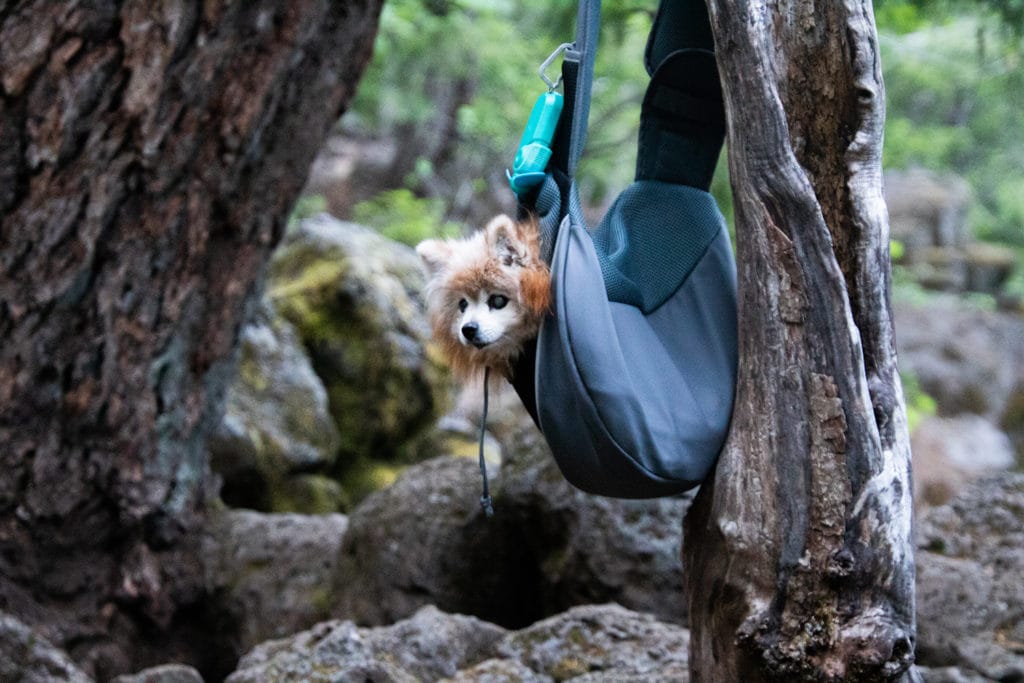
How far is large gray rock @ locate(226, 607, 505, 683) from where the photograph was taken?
316 centimetres

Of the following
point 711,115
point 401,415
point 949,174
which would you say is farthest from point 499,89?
point 949,174

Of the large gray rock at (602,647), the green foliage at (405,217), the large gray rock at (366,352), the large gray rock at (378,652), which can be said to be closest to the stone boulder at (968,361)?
the green foliage at (405,217)

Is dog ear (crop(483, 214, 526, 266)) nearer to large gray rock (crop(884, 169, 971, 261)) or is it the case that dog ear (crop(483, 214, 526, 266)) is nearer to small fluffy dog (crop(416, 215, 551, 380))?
small fluffy dog (crop(416, 215, 551, 380))

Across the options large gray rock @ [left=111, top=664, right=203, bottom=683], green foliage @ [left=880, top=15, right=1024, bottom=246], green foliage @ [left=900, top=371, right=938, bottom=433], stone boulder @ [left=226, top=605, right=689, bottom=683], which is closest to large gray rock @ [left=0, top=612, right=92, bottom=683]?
large gray rock @ [left=111, top=664, right=203, bottom=683]

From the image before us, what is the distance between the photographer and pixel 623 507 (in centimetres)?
411

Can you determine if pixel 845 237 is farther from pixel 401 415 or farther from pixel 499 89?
pixel 499 89

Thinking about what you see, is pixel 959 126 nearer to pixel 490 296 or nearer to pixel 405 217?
pixel 405 217

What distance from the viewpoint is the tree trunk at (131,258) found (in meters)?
3.58

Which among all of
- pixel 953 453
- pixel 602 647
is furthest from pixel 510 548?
pixel 953 453

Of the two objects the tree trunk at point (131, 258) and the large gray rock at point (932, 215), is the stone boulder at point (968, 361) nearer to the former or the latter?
the large gray rock at point (932, 215)

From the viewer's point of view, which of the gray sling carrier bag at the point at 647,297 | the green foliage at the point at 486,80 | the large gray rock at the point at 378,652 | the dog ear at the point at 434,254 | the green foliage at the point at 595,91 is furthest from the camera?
the green foliage at the point at 486,80

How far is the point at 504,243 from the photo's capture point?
2109mm

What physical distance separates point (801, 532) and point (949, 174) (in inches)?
654

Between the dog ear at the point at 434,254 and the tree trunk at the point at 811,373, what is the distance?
682 mm
